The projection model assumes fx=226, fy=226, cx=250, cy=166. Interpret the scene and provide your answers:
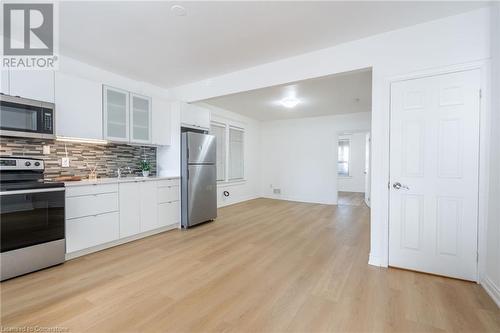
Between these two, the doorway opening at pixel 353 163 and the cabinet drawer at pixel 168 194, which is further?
the doorway opening at pixel 353 163

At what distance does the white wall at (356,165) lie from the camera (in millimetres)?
8719

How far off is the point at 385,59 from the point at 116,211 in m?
3.82

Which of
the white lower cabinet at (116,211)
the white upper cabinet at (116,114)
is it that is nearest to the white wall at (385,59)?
the white upper cabinet at (116,114)

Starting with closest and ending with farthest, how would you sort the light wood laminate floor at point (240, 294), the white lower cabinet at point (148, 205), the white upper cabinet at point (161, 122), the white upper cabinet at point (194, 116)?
1. the light wood laminate floor at point (240, 294)
2. the white lower cabinet at point (148, 205)
3. the white upper cabinet at point (161, 122)
4. the white upper cabinet at point (194, 116)

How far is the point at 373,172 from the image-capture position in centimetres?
262

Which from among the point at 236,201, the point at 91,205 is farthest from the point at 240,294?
the point at 236,201

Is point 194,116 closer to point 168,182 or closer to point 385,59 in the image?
point 168,182

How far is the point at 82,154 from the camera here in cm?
327

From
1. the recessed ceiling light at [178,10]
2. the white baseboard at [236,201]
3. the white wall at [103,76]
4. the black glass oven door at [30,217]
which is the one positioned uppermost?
the recessed ceiling light at [178,10]

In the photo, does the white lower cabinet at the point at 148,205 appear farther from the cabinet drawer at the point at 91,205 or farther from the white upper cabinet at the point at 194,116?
the white upper cabinet at the point at 194,116

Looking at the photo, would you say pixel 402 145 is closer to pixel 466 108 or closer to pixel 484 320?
pixel 466 108

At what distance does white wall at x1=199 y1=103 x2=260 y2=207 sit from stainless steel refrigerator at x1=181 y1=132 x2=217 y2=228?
4.78ft

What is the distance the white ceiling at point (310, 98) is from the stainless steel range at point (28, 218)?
2.64 metres

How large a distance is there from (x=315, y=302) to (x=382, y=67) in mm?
2520
